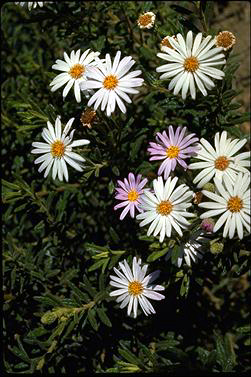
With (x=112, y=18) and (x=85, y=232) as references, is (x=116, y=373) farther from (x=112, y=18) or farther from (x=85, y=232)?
(x=112, y=18)

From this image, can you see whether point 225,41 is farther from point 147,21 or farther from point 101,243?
point 101,243

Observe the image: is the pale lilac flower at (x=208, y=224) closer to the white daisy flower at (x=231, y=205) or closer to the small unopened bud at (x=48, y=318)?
the white daisy flower at (x=231, y=205)

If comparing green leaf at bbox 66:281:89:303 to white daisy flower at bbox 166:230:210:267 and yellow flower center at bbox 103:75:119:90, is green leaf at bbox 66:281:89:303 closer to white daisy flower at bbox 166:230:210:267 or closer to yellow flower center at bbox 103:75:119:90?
white daisy flower at bbox 166:230:210:267

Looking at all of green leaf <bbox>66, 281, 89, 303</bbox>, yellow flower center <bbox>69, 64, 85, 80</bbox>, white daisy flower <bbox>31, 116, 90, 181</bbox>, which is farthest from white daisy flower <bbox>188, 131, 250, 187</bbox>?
green leaf <bbox>66, 281, 89, 303</bbox>

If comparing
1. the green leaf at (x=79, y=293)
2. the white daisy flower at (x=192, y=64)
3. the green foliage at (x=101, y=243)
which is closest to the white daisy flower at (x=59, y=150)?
the green foliage at (x=101, y=243)

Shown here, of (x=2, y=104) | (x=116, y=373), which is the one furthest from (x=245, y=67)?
(x=116, y=373)

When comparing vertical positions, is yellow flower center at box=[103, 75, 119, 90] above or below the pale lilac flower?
above
